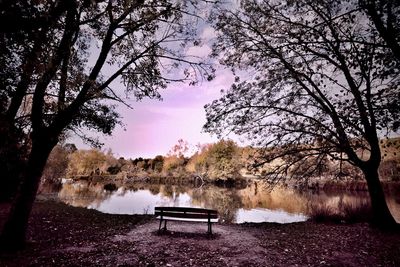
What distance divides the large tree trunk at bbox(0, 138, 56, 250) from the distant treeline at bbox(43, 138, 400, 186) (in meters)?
8.07

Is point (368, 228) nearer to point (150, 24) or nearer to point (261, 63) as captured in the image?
point (261, 63)

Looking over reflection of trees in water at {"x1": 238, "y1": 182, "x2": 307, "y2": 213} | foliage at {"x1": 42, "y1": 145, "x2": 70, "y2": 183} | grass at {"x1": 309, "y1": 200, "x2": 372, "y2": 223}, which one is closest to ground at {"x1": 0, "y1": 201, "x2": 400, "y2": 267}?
grass at {"x1": 309, "y1": 200, "x2": 372, "y2": 223}

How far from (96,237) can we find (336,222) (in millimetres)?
10291

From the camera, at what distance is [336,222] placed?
12.4m

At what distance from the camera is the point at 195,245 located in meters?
7.68

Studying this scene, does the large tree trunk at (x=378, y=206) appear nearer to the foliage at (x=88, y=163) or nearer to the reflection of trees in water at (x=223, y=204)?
the reflection of trees in water at (x=223, y=204)

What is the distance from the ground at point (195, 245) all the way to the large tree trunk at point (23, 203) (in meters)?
0.39

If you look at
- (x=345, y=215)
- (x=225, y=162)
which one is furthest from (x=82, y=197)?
(x=225, y=162)

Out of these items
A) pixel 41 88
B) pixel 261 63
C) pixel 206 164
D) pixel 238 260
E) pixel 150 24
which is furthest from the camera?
pixel 206 164

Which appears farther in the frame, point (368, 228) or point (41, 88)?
point (368, 228)

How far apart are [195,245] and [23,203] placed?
4665 mm

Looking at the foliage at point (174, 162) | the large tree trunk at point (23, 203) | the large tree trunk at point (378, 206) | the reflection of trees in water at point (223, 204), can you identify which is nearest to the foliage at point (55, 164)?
the reflection of trees in water at point (223, 204)

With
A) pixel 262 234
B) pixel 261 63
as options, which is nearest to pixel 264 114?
pixel 261 63

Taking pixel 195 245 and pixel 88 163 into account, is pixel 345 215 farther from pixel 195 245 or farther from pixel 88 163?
pixel 88 163
